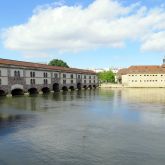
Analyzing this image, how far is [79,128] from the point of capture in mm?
24016

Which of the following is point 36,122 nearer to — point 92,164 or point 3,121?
point 3,121

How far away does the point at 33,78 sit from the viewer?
7525 centimetres

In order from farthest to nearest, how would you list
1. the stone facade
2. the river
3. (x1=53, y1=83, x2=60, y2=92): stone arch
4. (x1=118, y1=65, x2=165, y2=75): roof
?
(x1=118, y1=65, x2=165, y2=75): roof < the stone facade < (x1=53, y1=83, x2=60, y2=92): stone arch < the river

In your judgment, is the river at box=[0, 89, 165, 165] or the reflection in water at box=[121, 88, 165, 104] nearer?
the river at box=[0, 89, 165, 165]

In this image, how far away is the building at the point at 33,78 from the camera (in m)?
64.2

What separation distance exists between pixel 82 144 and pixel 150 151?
14.2 ft

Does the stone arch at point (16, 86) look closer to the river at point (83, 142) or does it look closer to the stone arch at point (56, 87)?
the stone arch at point (56, 87)

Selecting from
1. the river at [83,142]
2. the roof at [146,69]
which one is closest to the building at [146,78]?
the roof at [146,69]

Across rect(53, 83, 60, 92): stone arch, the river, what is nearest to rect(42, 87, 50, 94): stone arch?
rect(53, 83, 60, 92): stone arch

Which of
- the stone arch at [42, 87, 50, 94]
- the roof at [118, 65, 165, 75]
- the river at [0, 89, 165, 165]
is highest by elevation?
the roof at [118, 65, 165, 75]

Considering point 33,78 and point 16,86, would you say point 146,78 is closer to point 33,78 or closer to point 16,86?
point 33,78

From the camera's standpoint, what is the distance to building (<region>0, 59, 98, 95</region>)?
2527 inches

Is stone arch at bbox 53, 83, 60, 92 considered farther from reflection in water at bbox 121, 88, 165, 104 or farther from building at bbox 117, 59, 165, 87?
building at bbox 117, 59, 165, 87

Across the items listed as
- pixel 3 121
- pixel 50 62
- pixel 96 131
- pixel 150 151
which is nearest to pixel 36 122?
pixel 3 121
